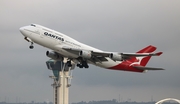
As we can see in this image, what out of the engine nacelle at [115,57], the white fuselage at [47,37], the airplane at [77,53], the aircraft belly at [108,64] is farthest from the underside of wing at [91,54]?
the engine nacelle at [115,57]

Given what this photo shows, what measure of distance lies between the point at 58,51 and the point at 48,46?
2182 millimetres

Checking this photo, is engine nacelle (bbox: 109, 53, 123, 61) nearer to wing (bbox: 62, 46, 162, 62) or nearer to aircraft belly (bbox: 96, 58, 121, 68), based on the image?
wing (bbox: 62, 46, 162, 62)

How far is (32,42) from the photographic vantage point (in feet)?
255

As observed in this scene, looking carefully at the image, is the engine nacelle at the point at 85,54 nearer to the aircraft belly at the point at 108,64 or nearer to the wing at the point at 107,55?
the wing at the point at 107,55

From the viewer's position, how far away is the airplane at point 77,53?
77188 millimetres

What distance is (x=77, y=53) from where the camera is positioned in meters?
80.2

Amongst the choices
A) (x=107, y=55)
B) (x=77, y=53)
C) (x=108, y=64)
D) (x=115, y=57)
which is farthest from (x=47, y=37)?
(x=108, y=64)

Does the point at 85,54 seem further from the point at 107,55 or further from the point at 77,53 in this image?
the point at 107,55

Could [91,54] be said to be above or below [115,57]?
above

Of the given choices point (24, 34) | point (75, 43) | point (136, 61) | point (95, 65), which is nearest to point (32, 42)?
point (24, 34)

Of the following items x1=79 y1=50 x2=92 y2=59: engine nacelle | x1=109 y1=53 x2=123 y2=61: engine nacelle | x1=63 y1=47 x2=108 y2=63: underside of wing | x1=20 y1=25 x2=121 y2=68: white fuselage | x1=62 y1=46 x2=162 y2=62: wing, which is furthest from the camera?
x1=109 y1=53 x2=123 y2=61: engine nacelle

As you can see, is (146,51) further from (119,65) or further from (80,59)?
(80,59)

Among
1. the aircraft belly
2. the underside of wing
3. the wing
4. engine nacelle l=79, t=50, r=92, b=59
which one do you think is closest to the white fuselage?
the underside of wing

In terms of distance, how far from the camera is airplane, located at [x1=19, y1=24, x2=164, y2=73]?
253ft
